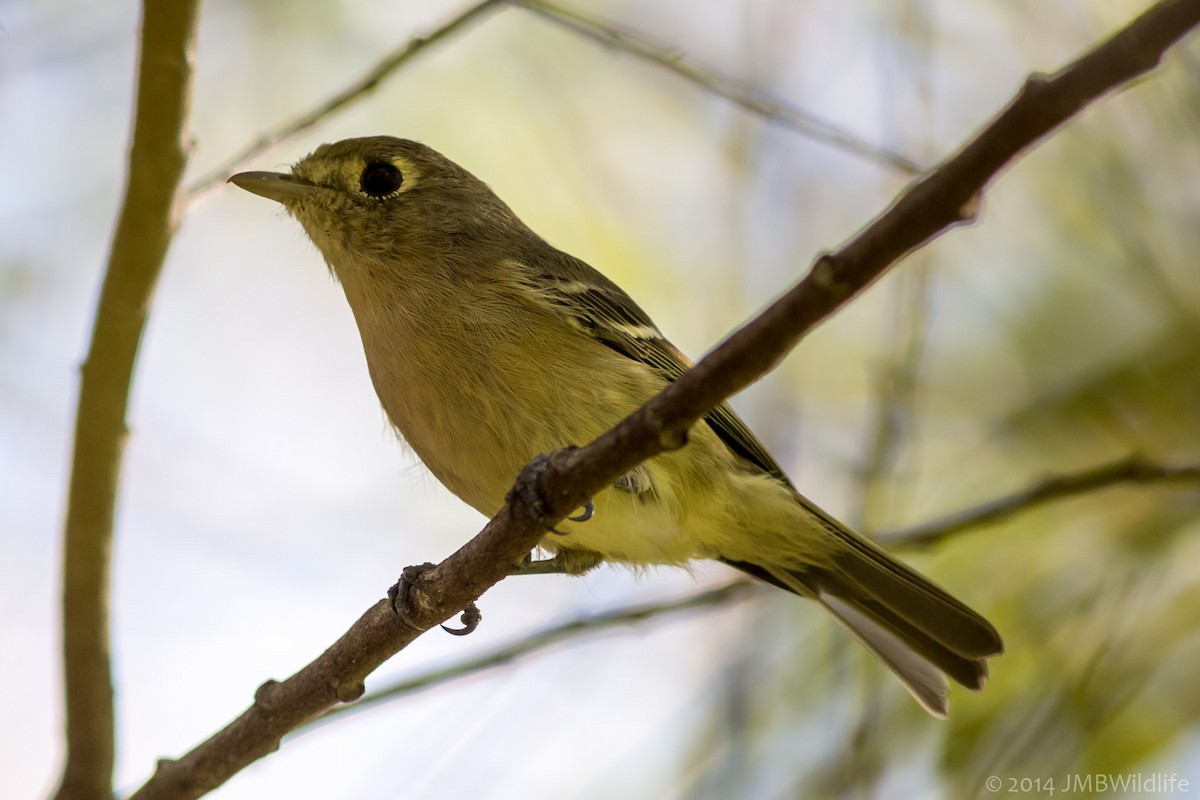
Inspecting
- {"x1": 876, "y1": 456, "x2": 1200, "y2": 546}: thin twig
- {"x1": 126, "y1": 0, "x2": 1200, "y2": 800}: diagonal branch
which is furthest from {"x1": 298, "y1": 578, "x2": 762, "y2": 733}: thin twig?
{"x1": 876, "y1": 456, "x2": 1200, "y2": 546}: thin twig

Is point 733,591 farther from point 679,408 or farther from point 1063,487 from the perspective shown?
point 679,408

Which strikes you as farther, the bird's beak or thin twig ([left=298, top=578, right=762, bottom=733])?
the bird's beak

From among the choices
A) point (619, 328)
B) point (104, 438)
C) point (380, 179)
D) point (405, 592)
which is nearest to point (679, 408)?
point (405, 592)

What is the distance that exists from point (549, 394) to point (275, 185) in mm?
1499

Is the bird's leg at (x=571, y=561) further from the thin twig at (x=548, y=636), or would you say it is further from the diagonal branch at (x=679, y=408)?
the diagonal branch at (x=679, y=408)

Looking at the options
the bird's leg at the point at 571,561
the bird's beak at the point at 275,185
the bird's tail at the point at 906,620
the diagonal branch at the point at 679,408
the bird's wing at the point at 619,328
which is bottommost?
the diagonal branch at the point at 679,408

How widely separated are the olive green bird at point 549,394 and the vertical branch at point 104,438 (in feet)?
2.99

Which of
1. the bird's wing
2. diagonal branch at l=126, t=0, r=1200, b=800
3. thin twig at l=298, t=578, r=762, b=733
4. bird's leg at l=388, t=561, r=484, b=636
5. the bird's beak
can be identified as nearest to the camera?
diagonal branch at l=126, t=0, r=1200, b=800

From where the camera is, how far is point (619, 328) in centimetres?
448

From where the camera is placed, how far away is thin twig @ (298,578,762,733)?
3816mm

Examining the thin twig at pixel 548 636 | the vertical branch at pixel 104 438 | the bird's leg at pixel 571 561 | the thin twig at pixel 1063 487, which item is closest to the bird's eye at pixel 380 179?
the vertical branch at pixel 104 438

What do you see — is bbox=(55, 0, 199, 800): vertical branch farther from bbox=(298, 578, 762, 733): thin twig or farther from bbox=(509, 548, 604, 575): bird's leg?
bbox=(509, 548, 604, 575): bird's leg

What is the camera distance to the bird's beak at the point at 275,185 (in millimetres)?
4477

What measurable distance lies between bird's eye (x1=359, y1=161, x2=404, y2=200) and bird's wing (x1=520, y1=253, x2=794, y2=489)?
0.68m
